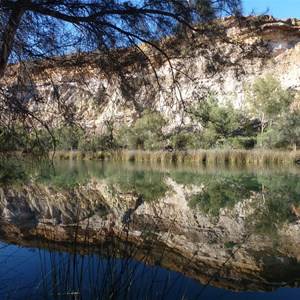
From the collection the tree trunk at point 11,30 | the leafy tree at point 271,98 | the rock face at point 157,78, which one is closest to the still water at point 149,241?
the rock face at point 157,78

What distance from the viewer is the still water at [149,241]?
2.02 m

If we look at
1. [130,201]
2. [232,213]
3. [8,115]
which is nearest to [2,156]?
[8,115]

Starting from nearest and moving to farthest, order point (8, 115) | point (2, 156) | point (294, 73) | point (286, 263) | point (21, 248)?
point (8, 115) → point (2, 156) → point (286, 263) → point (21, 248) → point (294, 73)

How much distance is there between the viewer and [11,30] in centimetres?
165

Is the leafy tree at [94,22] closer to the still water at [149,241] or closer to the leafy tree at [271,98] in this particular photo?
the still water at [149,241]

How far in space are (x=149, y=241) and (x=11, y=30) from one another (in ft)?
6.58

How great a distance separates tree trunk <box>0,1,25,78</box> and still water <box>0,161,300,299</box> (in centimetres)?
76

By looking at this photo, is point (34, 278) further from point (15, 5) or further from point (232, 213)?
point (232, 213)

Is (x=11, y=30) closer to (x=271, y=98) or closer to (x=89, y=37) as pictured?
(x=89, y=37)

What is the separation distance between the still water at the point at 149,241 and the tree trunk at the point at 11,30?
76cm

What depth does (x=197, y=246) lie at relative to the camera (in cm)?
312

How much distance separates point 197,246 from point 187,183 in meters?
4.49

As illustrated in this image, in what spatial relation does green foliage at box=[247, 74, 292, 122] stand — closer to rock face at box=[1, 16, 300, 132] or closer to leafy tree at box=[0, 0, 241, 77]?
rock face at box=[1, 16, 300, 132]


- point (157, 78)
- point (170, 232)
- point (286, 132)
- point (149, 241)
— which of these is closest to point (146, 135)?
point (286, 132)
